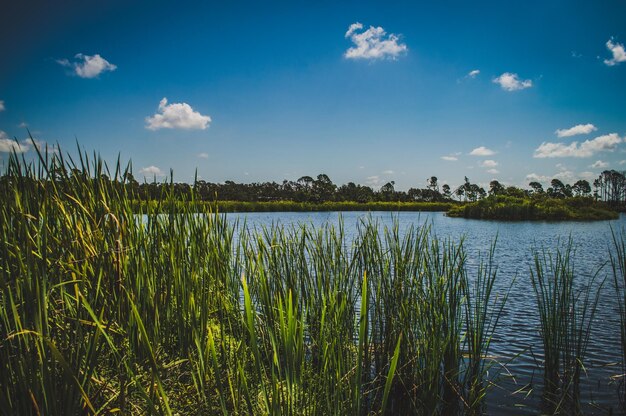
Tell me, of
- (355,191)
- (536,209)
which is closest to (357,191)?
(355,191)

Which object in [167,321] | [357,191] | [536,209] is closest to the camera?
[167,321]

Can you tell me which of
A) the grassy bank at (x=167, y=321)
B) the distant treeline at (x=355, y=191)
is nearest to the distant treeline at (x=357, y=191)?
the distant treeline at (x=355, y=191)

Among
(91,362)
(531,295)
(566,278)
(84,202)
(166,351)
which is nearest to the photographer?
(91,362)

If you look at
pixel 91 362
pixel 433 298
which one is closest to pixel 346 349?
pixel 433 298

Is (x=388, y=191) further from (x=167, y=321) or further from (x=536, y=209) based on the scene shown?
(x=167, y=321)

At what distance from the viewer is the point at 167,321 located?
289cm

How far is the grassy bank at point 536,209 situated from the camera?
4028 cm

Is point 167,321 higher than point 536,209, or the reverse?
point 536,209

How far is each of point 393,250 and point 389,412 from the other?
1.71 metres

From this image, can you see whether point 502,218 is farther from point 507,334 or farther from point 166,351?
point 166,351

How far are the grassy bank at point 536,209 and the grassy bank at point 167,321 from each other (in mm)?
42377

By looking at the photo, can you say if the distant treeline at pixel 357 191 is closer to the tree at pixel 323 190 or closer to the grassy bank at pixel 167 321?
the tree at pixel 323 190

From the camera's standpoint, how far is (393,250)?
13.5 ft

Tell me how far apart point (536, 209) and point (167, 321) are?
150 ft
